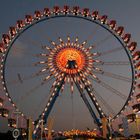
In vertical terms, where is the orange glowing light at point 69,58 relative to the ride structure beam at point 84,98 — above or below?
above

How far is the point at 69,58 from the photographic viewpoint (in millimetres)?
47844

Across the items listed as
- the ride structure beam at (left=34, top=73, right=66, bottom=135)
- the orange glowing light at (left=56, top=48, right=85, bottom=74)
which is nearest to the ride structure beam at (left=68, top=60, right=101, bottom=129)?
the orange glowing light at (left=56, top=48, right=85, bottom=74)

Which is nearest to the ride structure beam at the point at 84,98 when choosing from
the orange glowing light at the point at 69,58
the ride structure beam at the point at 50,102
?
the orange glowing light at the point at 69,58

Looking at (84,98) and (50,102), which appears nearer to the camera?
(50,102)

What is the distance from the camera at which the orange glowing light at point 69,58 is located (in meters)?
48.1

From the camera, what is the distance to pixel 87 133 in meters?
51.8

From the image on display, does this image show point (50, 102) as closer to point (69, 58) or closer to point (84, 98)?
point (84, 98)

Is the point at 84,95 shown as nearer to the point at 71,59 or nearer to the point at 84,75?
the point at 84,75

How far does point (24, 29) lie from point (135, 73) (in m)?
20.0

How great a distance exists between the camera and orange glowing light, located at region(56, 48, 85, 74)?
48094mm

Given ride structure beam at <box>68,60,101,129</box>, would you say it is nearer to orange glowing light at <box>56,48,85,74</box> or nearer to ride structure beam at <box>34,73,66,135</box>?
orange glowing light at <box>56,48,85,74</box>

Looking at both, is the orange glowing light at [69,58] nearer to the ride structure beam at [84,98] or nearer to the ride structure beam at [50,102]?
the ride structure beam at [84,98]

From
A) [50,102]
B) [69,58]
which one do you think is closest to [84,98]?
[50,102]

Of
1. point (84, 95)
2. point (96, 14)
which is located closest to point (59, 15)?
point (96, 14)
